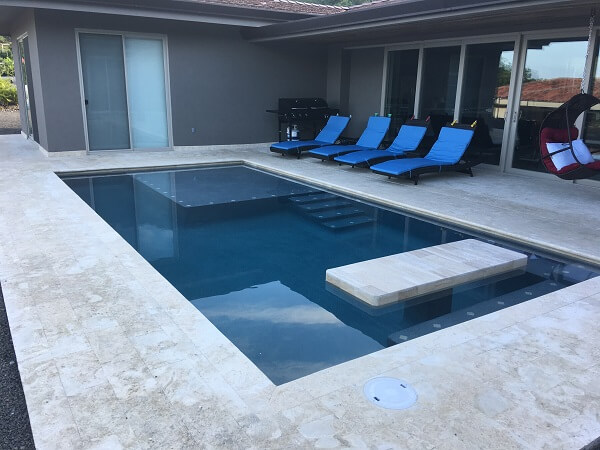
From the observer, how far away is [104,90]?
10.2 metres

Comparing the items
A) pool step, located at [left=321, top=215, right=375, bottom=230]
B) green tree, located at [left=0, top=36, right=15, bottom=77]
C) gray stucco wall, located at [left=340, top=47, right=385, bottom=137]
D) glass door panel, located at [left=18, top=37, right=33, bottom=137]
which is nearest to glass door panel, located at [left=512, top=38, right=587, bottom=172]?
gray stucco wall, located at [left=340, top=47, right=385, bottom=137]

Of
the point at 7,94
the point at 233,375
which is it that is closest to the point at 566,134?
the point at 233,375

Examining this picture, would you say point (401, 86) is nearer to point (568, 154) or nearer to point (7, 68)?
point (568, 154)

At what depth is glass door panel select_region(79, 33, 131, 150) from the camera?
991 centimetres

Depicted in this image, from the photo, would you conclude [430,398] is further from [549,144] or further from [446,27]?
[446,27]

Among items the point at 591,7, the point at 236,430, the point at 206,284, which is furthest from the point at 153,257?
the point at 591,7

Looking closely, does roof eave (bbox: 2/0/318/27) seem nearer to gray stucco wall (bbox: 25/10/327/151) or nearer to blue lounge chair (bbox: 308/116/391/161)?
gray stucco wall (bbox: 25/10/327/151)

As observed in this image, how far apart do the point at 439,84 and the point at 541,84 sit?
2185mm

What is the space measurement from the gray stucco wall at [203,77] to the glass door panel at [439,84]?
134 inches

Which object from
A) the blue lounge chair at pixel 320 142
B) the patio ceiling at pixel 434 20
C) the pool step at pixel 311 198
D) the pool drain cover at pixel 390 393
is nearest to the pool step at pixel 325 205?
the pool step at pixel 311 198

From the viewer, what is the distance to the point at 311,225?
20.0 ft

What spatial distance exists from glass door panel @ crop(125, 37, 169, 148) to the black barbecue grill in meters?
2.58

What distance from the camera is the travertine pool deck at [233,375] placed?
220 centimetres

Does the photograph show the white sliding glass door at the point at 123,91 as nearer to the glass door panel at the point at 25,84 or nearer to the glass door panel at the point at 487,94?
the glass door panel at the point at 25,84
